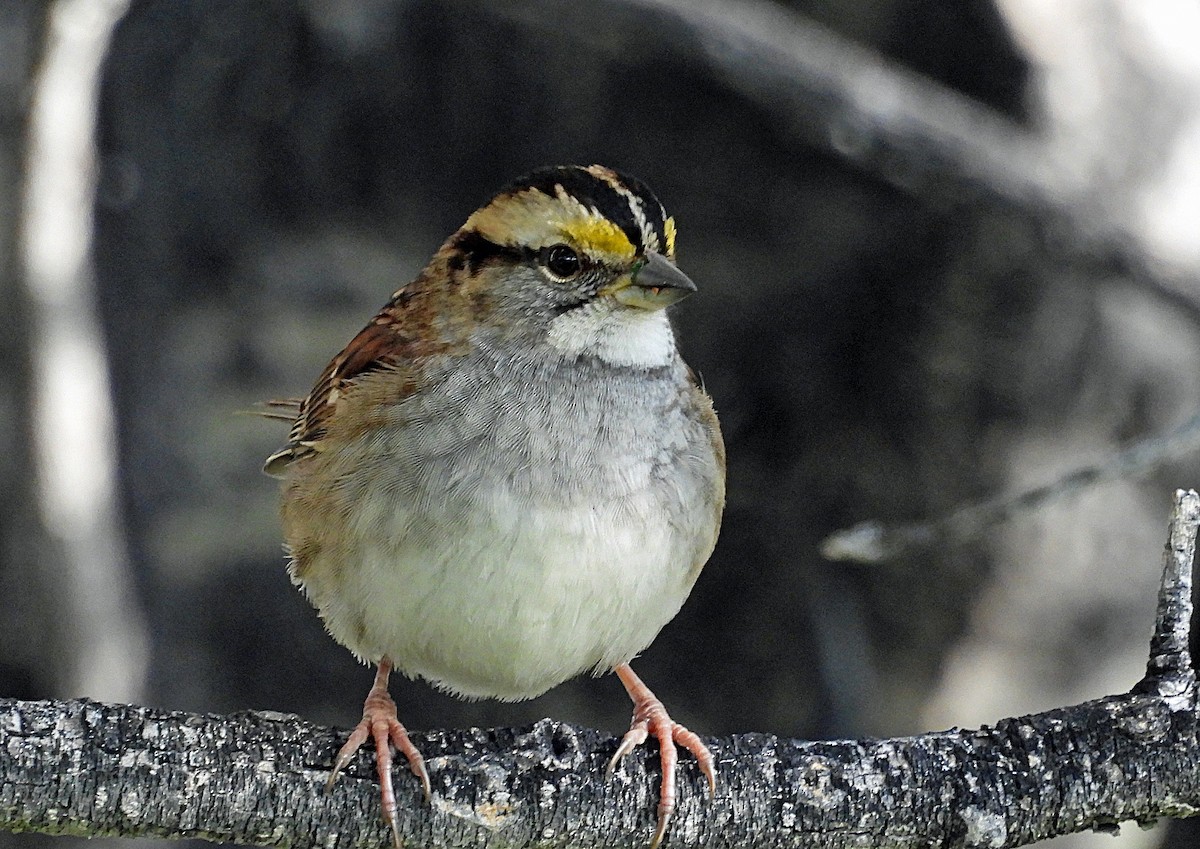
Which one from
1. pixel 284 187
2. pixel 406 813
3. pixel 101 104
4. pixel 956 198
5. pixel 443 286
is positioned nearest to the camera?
pixel 406 813

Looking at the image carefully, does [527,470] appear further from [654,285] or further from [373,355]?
[373,355]

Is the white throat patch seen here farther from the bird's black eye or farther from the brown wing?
the brown wing

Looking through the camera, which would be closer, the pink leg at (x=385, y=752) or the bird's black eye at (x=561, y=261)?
the pink leg at (x=385, y=752)

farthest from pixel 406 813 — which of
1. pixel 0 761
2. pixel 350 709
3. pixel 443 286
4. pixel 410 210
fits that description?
pixel 410 210

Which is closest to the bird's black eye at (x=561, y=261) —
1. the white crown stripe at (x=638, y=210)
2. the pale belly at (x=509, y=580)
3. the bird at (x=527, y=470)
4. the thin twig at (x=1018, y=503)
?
the bird at (x=527, y=470)

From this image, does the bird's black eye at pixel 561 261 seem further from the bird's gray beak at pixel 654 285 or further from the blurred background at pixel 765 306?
the blurred background at pixel 765 306

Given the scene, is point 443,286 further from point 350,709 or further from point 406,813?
point 350,709

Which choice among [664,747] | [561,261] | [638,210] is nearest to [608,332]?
[561,261]
